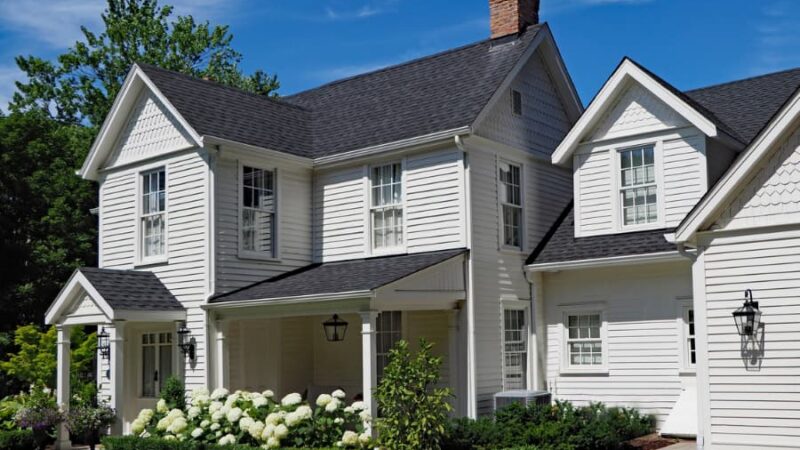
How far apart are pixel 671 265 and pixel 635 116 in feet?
10.5

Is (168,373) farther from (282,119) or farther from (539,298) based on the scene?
(539,298)

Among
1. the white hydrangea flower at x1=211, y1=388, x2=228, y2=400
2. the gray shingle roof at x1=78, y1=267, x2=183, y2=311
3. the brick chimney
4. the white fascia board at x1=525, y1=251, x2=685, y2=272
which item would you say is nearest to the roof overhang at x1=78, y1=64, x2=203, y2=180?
the gray shingle roof at x1=78, y1=267, x2=183, y2=311

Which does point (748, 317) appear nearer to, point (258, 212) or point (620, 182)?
point (620, 182)

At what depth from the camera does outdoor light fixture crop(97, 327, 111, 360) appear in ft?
69.2

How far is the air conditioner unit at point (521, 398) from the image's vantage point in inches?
680

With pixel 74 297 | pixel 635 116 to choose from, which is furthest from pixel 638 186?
pixel 74 297

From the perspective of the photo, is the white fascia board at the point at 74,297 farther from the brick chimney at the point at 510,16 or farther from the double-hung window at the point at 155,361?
the brick chimney at the point at 510,16

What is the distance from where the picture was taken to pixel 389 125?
2044 centimetres

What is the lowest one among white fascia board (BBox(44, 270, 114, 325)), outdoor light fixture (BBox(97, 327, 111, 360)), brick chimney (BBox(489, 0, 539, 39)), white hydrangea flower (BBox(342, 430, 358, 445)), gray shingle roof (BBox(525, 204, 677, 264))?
white hydrangea flower (BBox(342, 430, 358, 445))

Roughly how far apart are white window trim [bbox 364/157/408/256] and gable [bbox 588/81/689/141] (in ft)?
13.3

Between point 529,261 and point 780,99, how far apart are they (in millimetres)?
6797

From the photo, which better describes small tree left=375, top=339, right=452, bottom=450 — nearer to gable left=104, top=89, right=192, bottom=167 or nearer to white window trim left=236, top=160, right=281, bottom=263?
white window trim left=236, top=160, right=281, bottom=263

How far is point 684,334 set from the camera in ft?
57.0

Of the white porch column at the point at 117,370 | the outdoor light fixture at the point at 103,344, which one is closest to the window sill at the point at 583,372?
the white porch column at the point at 117,370
